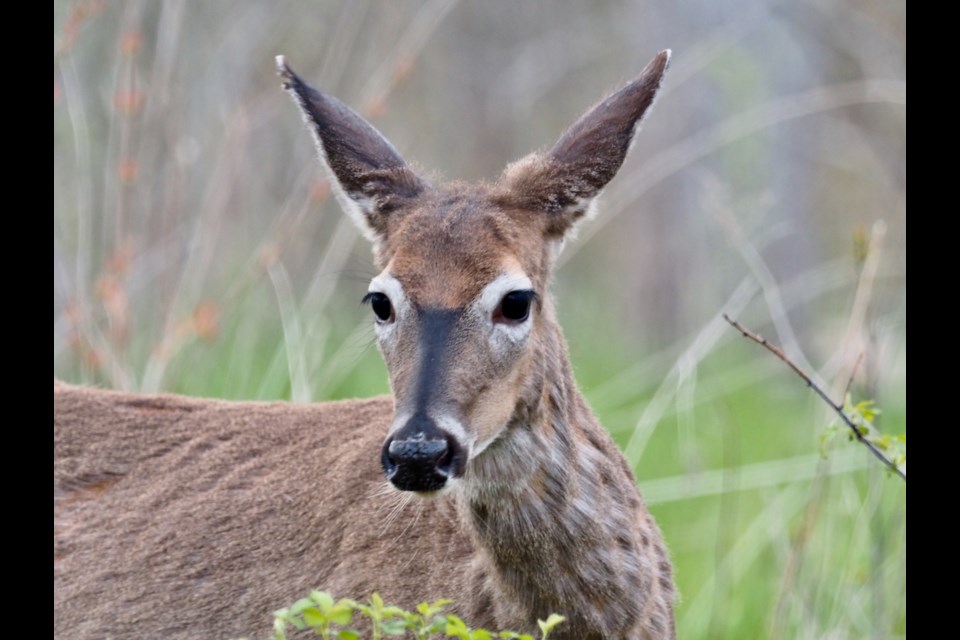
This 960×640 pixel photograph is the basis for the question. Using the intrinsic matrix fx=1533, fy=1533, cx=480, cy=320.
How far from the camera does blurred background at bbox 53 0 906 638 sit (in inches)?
287

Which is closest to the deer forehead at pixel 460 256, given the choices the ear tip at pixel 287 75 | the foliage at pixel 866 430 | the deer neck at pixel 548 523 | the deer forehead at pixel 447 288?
the deer forehead at pixel 447 288

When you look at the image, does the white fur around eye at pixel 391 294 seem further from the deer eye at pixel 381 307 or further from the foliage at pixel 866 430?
the foliage at pixel 866 430

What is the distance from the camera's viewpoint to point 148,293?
396 inches

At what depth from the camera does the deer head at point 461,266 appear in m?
4.32

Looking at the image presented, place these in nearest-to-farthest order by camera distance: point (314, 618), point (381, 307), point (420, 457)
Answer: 1. point (314, 618)
2. point (420, 457)
3. point (381, 307)

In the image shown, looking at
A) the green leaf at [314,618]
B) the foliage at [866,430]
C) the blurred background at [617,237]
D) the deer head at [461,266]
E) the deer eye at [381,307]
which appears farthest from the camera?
the blurred background at [617,237]

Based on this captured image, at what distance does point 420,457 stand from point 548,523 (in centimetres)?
77

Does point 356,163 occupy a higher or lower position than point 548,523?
higher

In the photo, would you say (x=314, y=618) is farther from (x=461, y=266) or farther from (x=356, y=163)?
(x=356, y=163)

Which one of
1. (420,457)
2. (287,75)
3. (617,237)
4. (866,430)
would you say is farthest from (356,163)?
(617,237)

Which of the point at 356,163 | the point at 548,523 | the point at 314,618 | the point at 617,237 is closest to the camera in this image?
the point at 314,618

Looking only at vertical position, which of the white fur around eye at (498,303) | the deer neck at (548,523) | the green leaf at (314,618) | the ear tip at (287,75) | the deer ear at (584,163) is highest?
the ear tip at (287,75)

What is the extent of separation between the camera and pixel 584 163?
16.3 ft
